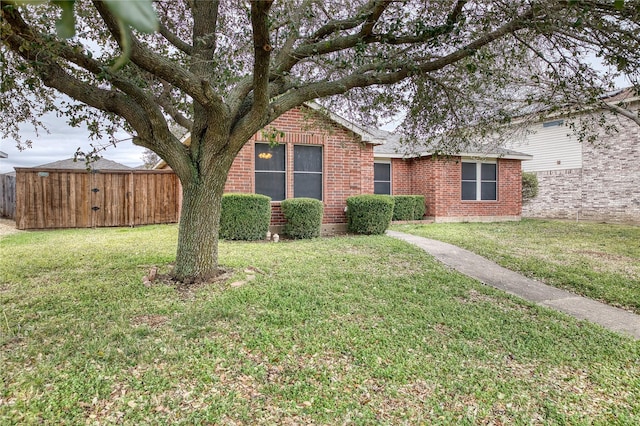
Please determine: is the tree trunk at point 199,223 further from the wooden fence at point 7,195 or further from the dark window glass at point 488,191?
the dark window glass at point 488,191

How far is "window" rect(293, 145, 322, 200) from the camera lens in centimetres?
1119

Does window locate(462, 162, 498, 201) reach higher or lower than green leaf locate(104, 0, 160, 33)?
higher

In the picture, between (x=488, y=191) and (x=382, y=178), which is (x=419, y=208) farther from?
(x=488, y=191)

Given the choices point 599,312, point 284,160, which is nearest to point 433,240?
point 284,160

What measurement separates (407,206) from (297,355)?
12.6m

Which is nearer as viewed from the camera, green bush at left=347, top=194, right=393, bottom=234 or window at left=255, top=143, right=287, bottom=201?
window at left=255, top=143, right=287, bottom=201

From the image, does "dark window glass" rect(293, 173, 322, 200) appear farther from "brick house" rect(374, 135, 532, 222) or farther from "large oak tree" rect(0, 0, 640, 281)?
"brick house" rect(374, 135, 532, 222)

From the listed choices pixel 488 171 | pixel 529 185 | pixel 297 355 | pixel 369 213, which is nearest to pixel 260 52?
pixel 297 355

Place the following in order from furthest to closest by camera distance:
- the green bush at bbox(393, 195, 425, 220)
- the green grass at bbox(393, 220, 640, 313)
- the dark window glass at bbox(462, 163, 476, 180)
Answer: the dark window glass at bbox(462, 163, 476, 180) < the green bush at bbox(393, 195, 425, 220) < the green grass at bbox(393, 220, 640, 313)

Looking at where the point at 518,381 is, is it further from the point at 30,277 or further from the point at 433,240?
the point at 433,240

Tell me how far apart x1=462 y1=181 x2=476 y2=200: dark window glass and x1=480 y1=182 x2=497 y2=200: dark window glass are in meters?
0.39

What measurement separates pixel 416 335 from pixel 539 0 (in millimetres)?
4091

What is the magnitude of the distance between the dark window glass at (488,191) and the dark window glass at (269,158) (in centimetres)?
A: 959

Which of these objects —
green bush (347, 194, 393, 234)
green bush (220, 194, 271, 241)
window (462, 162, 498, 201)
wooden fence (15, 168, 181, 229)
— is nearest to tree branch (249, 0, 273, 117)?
green bush (220, 194, 271, 241)
